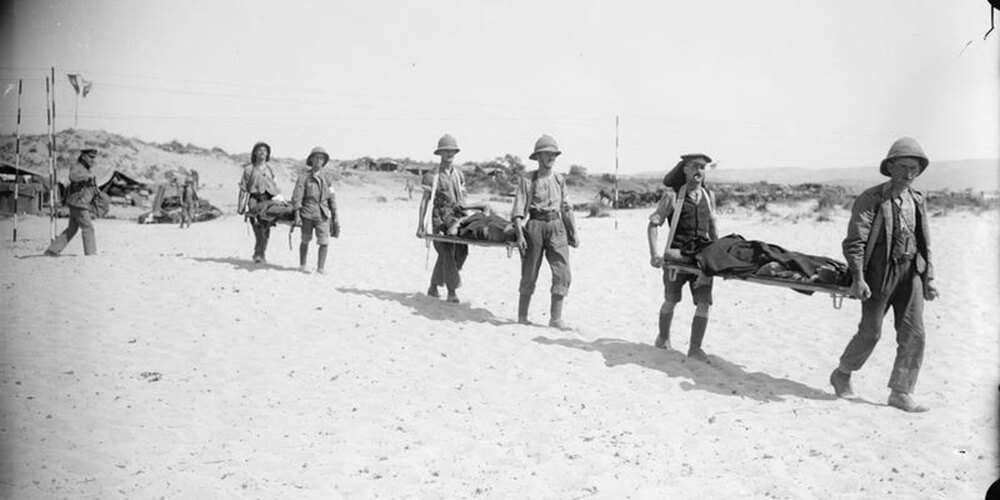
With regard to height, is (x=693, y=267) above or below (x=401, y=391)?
above

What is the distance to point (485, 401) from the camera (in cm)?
575

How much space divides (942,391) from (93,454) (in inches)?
252

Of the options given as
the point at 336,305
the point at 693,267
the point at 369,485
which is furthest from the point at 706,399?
the point at 336,305

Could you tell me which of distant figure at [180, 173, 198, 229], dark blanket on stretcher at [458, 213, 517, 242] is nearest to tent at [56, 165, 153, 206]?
distant figure at [180, 173, 198, 229]

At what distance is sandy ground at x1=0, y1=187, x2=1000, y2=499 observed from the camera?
4.29 m

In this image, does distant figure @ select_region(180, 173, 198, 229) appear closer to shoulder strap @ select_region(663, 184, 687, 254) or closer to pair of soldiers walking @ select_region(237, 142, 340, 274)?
pair of soldiers walking @ select_region(237, 142, 340, 274)

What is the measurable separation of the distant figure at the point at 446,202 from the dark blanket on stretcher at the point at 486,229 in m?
0.39

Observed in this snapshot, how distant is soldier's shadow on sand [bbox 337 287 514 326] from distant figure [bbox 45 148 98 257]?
463 centimetres

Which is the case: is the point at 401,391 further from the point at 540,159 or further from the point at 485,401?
the point at 540,159

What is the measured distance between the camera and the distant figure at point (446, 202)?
912 centimetres

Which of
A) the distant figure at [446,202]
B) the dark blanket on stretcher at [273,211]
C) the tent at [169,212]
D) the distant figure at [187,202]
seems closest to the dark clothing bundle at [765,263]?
the distant figure at [446,202]

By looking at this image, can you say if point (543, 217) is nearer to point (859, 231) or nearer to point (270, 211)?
point (859, 231)

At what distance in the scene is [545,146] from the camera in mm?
7914

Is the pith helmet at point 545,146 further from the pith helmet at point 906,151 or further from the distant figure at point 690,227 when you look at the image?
the pith helmet at point 906,151
